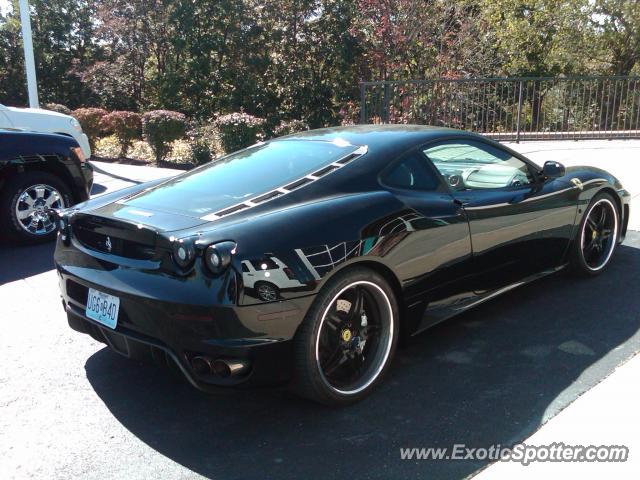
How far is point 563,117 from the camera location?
1378 centimetres

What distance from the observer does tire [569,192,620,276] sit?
17.0 ft

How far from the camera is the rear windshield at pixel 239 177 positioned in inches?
144

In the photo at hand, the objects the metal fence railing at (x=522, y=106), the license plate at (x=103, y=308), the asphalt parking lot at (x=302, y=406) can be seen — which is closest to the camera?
the asphalt parking lot at (x=302, y=406)

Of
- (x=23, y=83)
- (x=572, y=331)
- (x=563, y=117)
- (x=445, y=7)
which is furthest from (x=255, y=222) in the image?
(x=23, y=83)

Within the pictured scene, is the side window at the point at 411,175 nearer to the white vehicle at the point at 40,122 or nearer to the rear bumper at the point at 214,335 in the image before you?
the rear bumper at the point at 214,335

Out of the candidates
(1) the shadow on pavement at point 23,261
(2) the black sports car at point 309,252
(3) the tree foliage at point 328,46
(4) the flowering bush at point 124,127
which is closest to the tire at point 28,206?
(1) the shadow on pavement at point 23,261

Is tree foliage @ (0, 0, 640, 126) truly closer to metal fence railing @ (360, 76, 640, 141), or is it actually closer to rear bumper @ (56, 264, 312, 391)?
metal fence railing @ (360, 76, 640, 141)

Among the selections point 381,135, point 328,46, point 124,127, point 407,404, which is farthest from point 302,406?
point 328,46

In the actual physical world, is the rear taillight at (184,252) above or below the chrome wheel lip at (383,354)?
above

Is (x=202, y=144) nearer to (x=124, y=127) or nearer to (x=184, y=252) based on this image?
(x=124, y=127)

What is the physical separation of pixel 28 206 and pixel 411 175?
4.56 metres

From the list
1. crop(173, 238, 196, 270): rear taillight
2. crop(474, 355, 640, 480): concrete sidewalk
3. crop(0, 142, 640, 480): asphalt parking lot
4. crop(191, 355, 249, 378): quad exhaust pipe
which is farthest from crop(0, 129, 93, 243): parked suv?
crop(474, 355, 640, 480): concrete sidewalk

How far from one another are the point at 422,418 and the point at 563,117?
11948 millimetres

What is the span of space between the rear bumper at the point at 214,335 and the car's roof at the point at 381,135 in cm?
136
